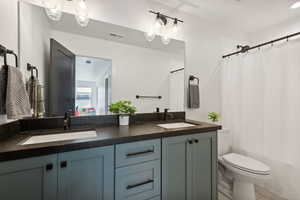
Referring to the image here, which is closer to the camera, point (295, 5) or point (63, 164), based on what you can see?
point (63, 164)

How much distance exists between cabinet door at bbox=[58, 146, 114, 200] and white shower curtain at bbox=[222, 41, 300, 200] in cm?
198

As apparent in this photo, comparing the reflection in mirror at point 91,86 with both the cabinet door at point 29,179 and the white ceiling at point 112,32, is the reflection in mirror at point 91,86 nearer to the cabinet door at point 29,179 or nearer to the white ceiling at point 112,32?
the white ceiling at point 112,32

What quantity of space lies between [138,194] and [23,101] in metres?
1.07

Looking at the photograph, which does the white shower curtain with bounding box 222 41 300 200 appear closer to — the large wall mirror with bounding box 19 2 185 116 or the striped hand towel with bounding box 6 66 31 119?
the large wall mirror with bounding box 19 2 185 116

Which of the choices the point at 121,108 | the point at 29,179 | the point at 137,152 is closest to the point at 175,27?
the point at 121,108

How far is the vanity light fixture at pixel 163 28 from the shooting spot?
1.73 meters

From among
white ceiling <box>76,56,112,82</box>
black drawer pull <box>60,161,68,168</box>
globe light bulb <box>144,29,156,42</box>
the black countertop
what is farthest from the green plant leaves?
globe light bulb <box>144,29,156,42</box>

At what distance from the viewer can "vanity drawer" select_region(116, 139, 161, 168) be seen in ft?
3.33

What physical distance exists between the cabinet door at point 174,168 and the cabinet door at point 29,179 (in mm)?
780

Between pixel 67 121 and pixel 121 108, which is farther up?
pixel 121 108

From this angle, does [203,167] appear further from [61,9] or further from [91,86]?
[61,9]

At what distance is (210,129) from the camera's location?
143 cm

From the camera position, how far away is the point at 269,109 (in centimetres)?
180

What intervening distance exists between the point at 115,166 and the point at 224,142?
169 centimetres
